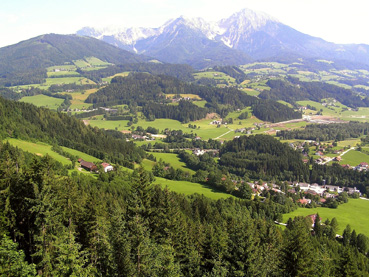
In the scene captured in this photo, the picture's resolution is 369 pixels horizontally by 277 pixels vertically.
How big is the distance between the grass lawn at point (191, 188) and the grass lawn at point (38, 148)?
29.5m

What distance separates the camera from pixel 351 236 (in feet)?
224

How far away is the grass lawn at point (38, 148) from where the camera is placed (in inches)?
3344

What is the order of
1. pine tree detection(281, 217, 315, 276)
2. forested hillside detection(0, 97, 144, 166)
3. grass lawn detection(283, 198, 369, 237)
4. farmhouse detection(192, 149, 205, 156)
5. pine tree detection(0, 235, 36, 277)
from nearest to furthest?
pine tree detection(0, 235, 36, 277), pine tree detection(281, 217, 315, 276), grass lawn detection(283, 198, 369, 237), forested hillside detection(0, 97, 144, 166), farmhouse detection(192, 149, 205, 156)

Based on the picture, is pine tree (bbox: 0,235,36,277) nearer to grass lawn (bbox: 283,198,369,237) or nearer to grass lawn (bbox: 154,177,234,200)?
grass lawn (bbox: 154,177,234,200)

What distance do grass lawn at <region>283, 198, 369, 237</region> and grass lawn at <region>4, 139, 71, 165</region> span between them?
219 feet

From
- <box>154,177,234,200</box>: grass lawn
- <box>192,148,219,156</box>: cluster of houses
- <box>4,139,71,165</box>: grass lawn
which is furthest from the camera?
<box>192,148,219,156</box>: cluster of houses

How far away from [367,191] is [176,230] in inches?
3980

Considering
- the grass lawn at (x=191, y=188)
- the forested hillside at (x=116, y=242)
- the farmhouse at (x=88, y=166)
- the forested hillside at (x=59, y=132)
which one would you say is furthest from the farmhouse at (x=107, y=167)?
the forested hillside at (x=116, y=242)

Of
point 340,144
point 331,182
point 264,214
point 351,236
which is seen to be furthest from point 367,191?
point 340,144

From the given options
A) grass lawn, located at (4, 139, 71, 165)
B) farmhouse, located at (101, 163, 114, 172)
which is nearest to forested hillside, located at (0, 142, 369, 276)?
grass lawn, located at (4, 139, 71, 165)

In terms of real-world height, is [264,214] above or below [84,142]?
below

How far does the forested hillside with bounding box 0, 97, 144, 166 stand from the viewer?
10075 centimetres

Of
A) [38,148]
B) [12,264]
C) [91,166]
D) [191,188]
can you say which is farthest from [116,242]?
[38,148]

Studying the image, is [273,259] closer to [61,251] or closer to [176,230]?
[176,230]
